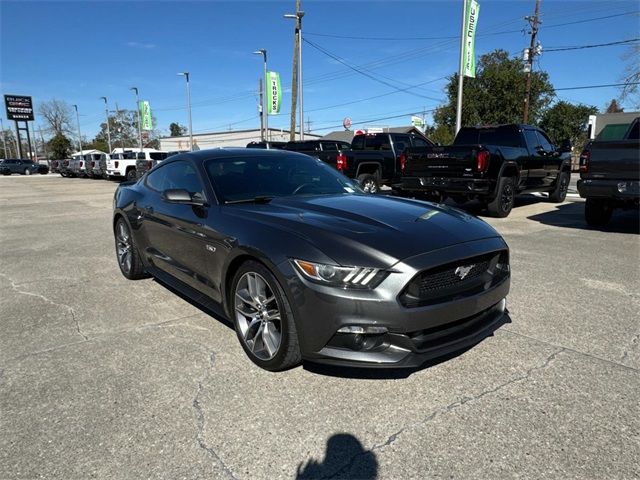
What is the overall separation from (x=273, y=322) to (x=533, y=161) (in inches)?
378

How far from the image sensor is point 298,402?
2725 mm

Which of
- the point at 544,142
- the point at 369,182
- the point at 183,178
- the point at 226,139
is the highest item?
the point at 226,139

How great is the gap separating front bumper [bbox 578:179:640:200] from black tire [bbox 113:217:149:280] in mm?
7085

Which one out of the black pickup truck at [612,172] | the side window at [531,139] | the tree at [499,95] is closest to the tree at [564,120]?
the tree at [499,95]

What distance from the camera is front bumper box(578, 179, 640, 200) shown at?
7070mm

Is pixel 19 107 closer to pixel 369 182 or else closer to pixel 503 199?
pixel 369 182

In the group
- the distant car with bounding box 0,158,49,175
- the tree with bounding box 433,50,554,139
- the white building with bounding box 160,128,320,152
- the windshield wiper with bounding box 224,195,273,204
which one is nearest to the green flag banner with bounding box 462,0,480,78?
the windshield wiper with bounding box 224,195,273,204

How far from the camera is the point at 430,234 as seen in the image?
2.93 metres

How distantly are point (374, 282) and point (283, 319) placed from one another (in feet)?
2.14

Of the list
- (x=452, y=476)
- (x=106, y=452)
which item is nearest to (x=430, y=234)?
(x=452, y=476)

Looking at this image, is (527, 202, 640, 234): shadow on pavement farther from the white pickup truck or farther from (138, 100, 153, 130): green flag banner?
(138, 100, 153, 130): green flag banner

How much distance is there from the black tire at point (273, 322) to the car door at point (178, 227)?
459 millimetres

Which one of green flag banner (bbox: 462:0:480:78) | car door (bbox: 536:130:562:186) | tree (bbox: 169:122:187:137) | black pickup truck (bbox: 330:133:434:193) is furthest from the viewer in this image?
tree (bbox: 169:122:187:137)

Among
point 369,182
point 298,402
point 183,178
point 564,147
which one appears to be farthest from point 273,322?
point 564,147
